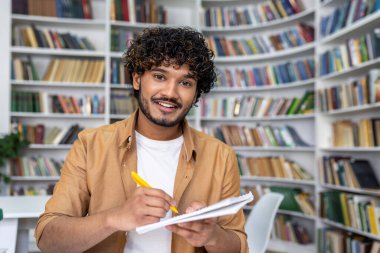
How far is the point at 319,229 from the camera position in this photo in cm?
389

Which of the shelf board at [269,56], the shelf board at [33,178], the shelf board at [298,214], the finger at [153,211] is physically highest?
the shelf board at [269,56]

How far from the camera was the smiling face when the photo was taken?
1.37 m

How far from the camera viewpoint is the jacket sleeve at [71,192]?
4.01 ft

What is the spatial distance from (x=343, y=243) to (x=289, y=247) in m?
0.86

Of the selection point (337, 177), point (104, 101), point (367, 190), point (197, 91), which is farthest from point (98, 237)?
point (104, 101)

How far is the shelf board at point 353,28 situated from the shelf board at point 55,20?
2292 mm

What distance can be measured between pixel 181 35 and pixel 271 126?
11.2ft

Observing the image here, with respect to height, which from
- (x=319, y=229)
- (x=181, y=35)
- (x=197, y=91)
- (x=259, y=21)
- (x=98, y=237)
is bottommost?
(x=319, y=229)

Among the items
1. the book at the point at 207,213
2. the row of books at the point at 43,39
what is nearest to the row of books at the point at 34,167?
the row of books at the point at 43,39

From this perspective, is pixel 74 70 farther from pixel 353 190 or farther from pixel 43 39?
pixel 353 190

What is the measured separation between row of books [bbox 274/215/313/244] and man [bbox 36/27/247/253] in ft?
10.1

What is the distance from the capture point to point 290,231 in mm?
4332

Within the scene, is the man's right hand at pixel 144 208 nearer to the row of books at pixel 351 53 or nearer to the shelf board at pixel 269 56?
the row of books at pixel 351 53

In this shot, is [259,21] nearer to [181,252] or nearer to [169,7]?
[169,7]
